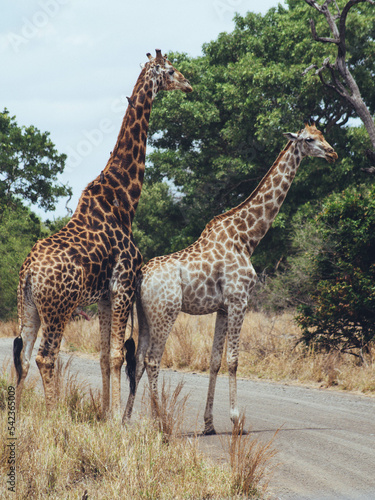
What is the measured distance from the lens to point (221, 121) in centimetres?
2600

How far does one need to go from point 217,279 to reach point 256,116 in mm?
17444

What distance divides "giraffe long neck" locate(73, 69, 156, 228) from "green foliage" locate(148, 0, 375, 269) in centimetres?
1507

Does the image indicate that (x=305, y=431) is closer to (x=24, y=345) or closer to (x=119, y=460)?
A: (x=119, y=460)

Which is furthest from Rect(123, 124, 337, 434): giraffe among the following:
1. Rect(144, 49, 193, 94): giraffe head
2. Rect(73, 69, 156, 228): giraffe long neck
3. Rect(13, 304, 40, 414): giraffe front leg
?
Rect(144, 49, 193, 94): giraffe head

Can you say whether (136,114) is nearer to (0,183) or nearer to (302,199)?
(302,199)

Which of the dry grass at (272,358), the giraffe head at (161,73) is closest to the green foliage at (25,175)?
the dry grass at (272,358)

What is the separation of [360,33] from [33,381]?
18.4 metres

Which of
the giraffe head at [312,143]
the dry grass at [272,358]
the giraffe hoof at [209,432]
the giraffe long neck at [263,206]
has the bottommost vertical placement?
the giraffe hoof at [209,432]

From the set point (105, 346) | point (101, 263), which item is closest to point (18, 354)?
point (105, 346)

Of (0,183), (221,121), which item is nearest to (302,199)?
(221,121)

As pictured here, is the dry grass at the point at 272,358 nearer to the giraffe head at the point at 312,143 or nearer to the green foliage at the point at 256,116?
the giraffe head at the point at 312,143

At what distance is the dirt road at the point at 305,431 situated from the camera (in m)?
5.21

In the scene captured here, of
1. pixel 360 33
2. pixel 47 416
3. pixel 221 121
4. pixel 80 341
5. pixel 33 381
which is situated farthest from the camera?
pixel 221 121

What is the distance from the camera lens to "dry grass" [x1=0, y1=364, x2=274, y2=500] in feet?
15.3
